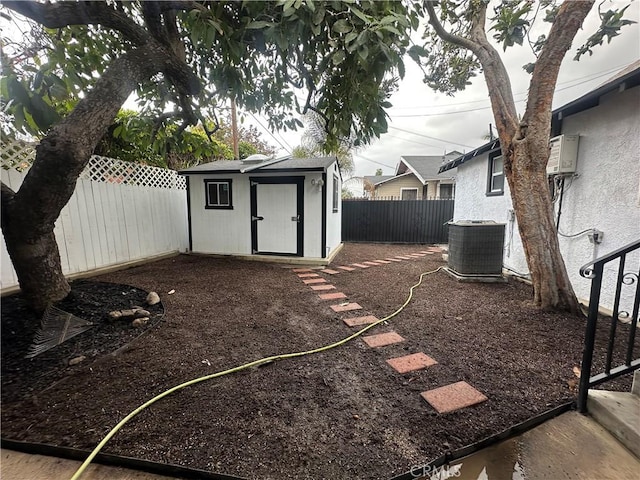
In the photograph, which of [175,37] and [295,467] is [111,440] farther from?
[175,37]

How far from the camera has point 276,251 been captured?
6.08 metres

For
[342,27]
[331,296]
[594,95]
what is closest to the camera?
[342,27]

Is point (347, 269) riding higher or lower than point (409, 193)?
lower

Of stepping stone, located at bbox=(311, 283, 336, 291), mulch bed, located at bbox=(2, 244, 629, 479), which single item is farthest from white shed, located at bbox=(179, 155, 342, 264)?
mulch bed, located at bbox=(2, 244, 629, 479)

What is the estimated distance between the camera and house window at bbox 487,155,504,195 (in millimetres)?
5414

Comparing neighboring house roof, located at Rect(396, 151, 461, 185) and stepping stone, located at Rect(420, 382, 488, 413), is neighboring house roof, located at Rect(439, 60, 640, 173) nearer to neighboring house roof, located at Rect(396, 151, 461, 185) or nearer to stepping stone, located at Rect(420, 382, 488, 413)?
stepping stone, located at Rect(420, 382, 488, 413)

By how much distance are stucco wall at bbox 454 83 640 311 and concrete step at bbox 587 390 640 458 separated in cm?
200

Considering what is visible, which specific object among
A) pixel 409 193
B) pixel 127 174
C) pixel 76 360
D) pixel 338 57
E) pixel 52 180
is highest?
pixel 338 57

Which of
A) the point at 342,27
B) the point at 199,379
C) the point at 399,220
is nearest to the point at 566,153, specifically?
the point at 342,27

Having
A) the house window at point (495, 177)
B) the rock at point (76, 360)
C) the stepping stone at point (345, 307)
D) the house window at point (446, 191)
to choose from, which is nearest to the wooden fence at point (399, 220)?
the house window at point (495, 177)

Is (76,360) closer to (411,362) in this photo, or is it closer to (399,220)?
(411,362)

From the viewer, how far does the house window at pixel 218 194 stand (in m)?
6.16

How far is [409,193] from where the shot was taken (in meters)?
15.6

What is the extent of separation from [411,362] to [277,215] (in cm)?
439
